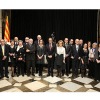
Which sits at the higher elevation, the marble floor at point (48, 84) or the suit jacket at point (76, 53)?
the suit jacket at point (76, 53)

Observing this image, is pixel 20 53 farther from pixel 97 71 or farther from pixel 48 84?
pixel 97 71

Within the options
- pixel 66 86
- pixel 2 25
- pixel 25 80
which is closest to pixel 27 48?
pixel 25 80

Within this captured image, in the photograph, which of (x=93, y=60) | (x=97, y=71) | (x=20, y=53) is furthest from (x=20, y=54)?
(x=97, y=71)

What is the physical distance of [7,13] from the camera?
9.16m

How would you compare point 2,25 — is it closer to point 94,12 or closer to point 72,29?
point 72,29

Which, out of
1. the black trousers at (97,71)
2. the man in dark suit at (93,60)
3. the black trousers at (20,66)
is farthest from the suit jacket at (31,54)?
the black trousers at (97,71)

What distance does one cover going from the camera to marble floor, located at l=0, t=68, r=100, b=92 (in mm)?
4348

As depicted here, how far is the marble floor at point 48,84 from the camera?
435 centimetres

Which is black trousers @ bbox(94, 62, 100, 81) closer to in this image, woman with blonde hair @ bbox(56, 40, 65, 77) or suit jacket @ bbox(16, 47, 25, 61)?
woman with blonde hair @ bbox(56, 40, 65, 77)

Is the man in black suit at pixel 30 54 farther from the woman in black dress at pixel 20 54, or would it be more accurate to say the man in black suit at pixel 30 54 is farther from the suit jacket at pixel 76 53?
the suit jacket at pixel 76 53

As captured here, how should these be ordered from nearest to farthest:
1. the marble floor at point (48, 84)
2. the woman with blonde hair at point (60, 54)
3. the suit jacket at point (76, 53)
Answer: the marble floor at point (48, 84), the woman with blonde hair at point (60, 54), the suit jacket at point (76, 53)

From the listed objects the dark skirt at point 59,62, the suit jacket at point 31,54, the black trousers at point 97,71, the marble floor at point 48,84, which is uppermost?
the suit jacket at point 31,54

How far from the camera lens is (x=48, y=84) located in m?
4.81

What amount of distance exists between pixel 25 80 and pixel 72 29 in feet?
17.5
